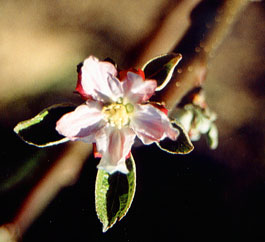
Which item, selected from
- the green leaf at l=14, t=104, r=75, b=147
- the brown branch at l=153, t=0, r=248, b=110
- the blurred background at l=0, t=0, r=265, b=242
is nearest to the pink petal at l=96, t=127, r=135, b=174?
the green leaf at l=14, t=104, r=75, b=147

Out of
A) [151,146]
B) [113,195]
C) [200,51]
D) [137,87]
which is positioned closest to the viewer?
[137,87]

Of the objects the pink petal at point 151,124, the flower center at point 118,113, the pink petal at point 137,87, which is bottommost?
the pink petal at point 151,124

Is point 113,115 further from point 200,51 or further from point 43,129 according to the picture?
point 200,51

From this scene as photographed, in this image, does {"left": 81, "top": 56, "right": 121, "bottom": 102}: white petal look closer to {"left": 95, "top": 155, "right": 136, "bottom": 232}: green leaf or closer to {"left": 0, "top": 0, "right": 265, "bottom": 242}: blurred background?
{"left": 95, "top": 155, "right": 136, "bottom": 232}: green leaf

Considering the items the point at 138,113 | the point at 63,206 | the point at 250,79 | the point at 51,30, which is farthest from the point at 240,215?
the point at 51,30

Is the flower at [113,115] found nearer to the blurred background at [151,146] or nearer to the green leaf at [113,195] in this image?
the green leaf at [113,195]

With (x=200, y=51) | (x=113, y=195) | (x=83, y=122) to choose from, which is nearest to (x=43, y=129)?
(x=83, y=122)

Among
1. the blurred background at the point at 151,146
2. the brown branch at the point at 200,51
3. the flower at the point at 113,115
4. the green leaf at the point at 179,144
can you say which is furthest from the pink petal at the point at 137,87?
the blurred background at the point at 151,146

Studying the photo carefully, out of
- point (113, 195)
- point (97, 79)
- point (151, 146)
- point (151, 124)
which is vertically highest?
point (97, 79)
